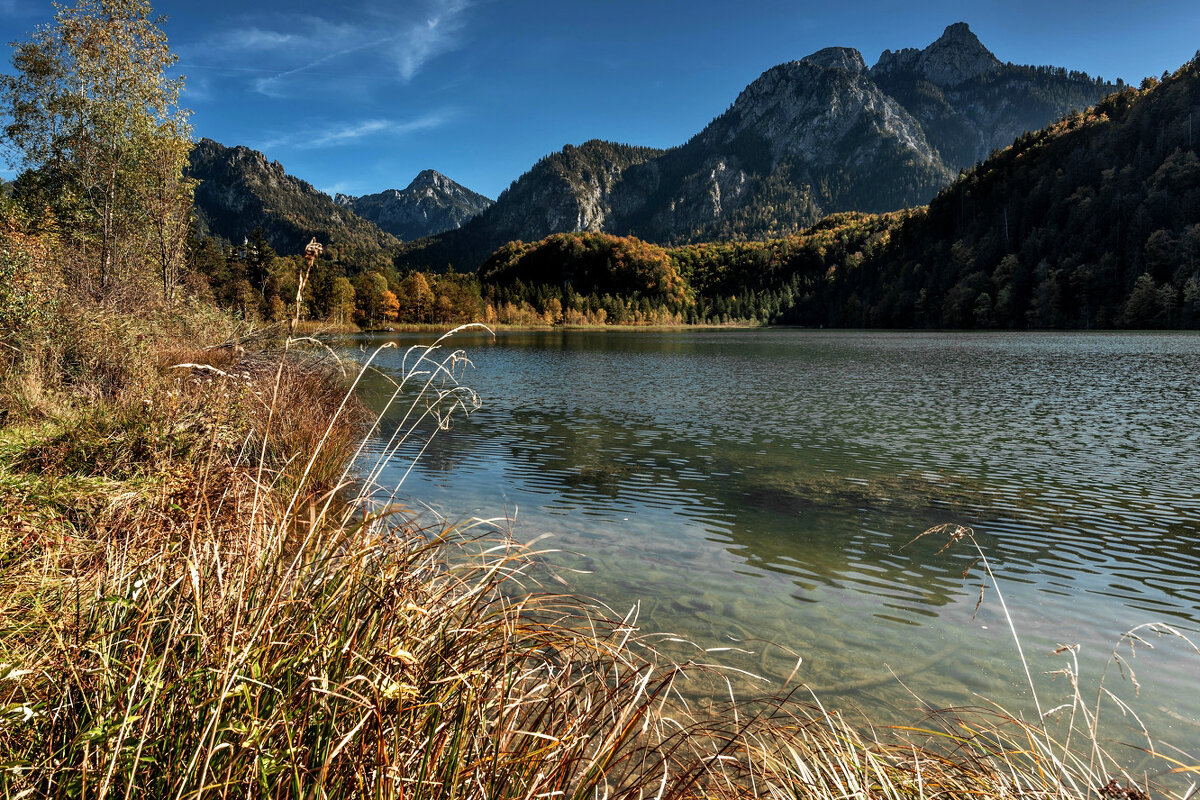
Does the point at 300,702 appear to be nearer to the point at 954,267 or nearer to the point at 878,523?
the point at 878,523

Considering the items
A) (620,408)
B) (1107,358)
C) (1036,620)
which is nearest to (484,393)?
(620,408)

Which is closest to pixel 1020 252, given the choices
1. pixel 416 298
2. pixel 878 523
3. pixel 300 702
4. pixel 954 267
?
pixel 954 267

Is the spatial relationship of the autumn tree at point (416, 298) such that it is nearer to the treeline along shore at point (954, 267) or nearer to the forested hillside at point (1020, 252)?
the treeline along shore at point (954, 267)

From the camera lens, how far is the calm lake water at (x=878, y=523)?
4.58 meters

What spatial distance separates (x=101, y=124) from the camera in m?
18.7

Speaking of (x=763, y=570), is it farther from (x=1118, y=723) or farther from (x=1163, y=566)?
(x=1163, y=566)

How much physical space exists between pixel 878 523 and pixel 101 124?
23769mm

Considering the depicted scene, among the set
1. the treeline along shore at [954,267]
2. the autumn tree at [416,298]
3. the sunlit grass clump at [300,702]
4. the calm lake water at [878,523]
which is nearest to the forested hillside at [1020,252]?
the treeline along shore at [954,267]

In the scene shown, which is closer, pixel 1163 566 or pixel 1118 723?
pixel 1118 723

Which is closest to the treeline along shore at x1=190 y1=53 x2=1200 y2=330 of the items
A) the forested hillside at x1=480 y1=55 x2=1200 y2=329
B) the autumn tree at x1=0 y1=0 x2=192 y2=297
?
the forested hillside at x1=480 y1=55 x2=1200 y2=329

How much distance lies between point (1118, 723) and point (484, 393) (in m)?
19.3

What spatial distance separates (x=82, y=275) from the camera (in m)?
13.9

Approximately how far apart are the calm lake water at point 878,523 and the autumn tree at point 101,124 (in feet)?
43.3

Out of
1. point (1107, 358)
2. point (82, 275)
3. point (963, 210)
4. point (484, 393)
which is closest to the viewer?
point (82, 275)
